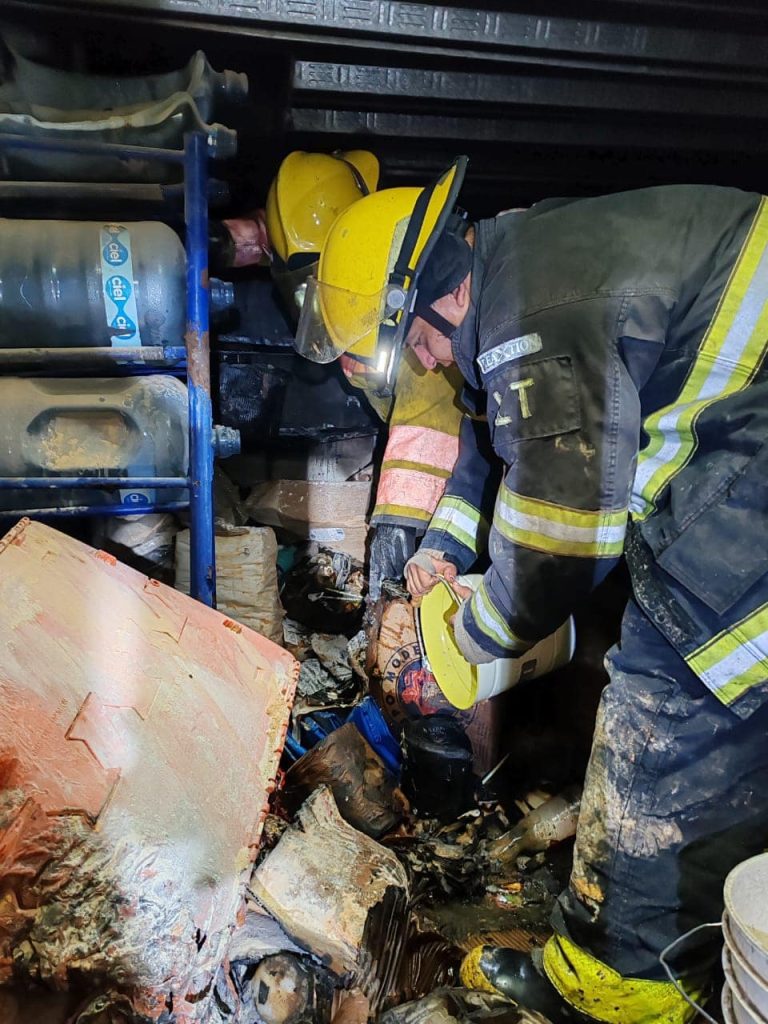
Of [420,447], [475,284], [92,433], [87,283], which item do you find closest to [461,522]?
[420,447]

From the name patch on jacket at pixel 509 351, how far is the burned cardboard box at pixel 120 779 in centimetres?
84

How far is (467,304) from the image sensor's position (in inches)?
69.6

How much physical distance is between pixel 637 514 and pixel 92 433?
156 centimetres

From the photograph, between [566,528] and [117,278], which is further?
[117,278]

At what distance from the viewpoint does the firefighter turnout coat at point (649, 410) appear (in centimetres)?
137

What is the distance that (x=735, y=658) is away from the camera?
139 centimetres

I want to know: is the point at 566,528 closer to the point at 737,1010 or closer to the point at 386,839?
the point at 737,1010

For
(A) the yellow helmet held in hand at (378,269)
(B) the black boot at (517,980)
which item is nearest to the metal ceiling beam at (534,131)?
(A) the yellow helmet held in hand at (378,269)

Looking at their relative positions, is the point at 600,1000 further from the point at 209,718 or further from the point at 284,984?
the point at 209,718

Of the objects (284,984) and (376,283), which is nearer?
(284,984)

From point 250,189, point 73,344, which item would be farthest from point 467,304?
point 250,189

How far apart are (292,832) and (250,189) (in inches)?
112

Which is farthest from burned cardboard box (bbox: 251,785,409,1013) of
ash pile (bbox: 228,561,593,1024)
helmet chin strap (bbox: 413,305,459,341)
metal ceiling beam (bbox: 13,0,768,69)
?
metal ceiling beam (bbox: 13,0,768,69)

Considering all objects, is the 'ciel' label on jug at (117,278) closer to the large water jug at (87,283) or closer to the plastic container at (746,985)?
the large water jug at (87,283)
